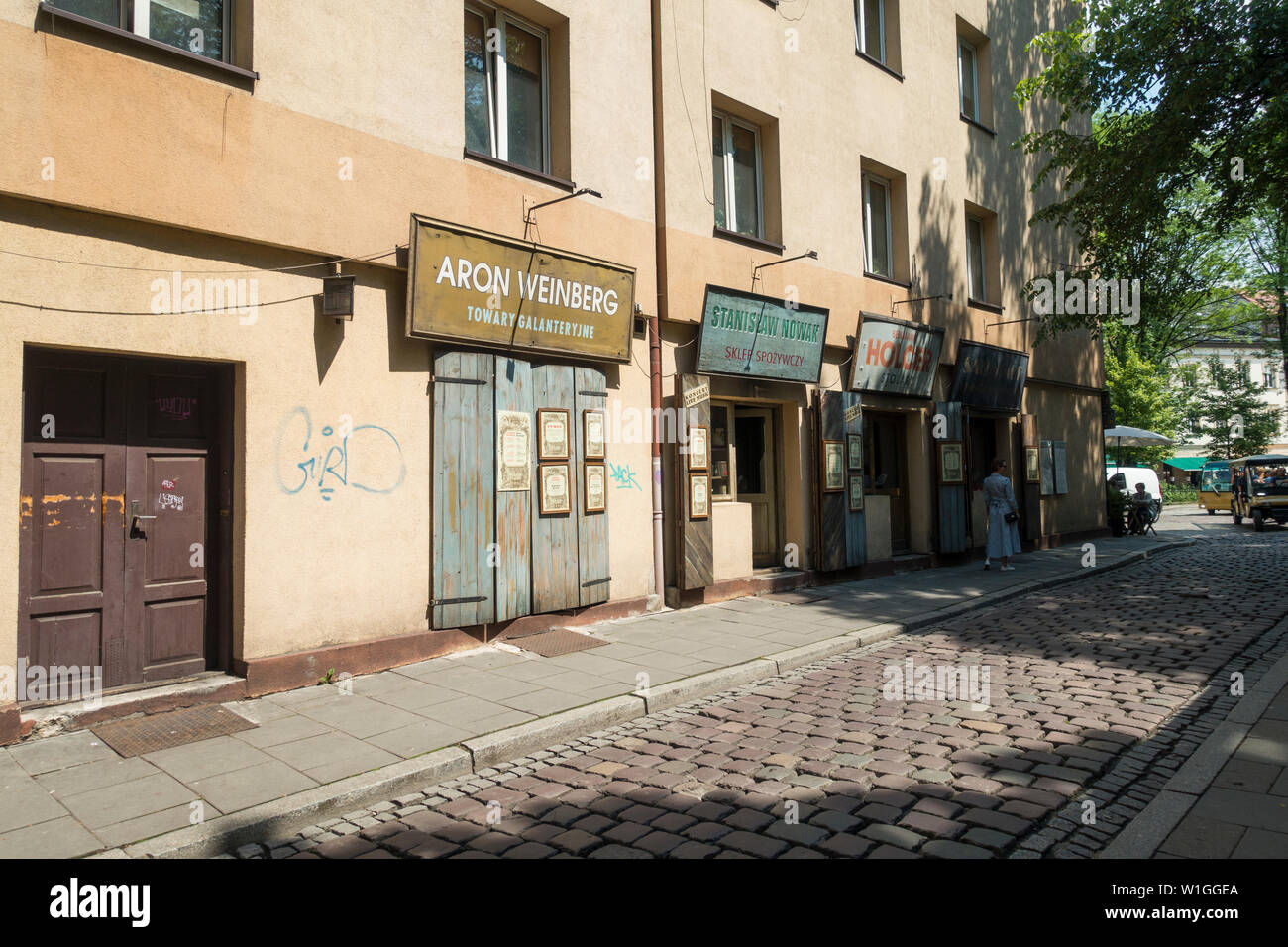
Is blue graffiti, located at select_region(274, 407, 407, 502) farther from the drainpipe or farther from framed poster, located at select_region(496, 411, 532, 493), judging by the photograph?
the drainpipe

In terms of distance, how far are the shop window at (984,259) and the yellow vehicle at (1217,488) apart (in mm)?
19817

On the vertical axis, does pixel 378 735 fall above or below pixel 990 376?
below

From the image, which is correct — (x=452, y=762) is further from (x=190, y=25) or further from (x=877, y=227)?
(x=877, y=227)

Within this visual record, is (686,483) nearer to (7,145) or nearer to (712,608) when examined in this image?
(712,608)

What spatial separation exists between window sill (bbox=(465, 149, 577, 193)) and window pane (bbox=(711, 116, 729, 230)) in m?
2.75

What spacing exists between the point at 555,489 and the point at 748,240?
479cm

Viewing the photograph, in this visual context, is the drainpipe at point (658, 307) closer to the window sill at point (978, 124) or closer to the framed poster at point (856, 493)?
the framed poster at point (856, 493)

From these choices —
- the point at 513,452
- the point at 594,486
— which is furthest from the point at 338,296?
the point at 594,486

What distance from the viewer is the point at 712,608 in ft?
33.1

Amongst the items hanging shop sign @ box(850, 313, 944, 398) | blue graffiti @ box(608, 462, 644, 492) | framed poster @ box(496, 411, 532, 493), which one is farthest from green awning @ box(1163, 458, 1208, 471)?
framed poster @ box(496, 411, 532, 493)

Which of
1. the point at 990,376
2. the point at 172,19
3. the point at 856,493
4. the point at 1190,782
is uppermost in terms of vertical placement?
the point at 172,19

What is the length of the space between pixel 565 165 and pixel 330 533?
4.76 m

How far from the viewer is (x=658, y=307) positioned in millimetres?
9961

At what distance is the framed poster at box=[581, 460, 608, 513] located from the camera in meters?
8.88
